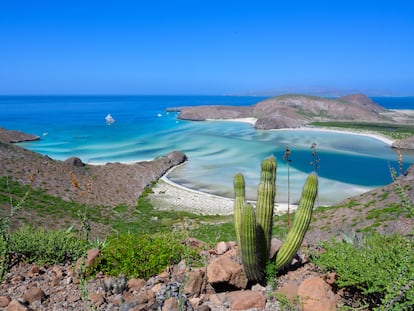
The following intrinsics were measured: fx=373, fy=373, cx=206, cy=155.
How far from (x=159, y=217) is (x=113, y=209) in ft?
12.6

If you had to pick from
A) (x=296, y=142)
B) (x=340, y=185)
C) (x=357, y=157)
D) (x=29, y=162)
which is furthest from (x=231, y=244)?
(x=296, y=142)

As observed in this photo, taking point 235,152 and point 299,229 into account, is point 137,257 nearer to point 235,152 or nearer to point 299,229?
point 299,229

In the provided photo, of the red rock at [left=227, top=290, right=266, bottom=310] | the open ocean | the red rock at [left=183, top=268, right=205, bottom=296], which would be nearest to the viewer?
the red rock at [left=227, top=290, right=266, bottom=310]

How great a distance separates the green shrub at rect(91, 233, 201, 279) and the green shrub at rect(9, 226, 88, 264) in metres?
0.82

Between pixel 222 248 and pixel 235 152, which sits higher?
pixel 222 248

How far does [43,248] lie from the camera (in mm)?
6699

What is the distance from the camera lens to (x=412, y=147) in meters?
56.7

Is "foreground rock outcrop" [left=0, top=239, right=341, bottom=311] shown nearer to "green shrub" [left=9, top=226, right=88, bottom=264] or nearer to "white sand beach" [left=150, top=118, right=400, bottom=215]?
"green shrub" [left=9, top=226, right=88, bottom=264]

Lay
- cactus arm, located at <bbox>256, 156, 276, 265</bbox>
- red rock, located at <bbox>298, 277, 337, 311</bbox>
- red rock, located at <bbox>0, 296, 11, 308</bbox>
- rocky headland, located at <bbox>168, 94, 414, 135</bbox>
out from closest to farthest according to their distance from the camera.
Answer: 1. red rock, located at <bbox>298, 277, 337, 311</bbox>
2. red rock, located at <bbox>0, 296, 11, 308</bbox>
3. cactus arm, located at <bbox>256, 156, 276, 265</bbox>
4. rocky headland, located at <bbox>168, 94, 414, 135</bbox>

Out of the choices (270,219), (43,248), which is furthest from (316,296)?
(43,248)

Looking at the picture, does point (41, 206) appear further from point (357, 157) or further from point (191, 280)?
point (357, 157)

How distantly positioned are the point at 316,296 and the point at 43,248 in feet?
15.6

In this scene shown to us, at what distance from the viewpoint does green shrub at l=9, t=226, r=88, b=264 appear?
6668 millimetres

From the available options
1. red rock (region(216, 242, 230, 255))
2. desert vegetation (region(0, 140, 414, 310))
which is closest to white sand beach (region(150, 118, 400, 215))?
red rock (region(216, 242, 230, 255))
